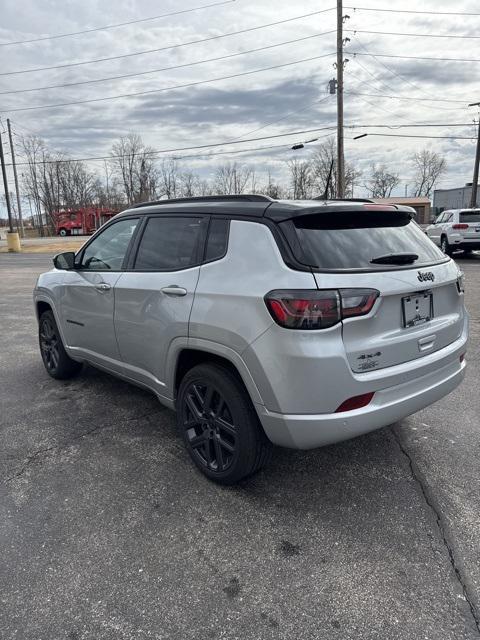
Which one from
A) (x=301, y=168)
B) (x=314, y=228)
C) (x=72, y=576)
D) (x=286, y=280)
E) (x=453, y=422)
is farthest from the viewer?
(x=301, y=168)

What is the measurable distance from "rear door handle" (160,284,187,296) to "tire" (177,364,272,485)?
0.50m

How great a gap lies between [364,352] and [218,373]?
89 cm

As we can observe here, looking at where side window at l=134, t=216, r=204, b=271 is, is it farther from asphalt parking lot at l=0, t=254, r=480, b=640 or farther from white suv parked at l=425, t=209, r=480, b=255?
white suv parked at l=425, t=209, r=480, b=255

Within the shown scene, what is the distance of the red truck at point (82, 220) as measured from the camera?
4947 centimetres

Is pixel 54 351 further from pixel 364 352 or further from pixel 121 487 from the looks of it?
pixel 364 352

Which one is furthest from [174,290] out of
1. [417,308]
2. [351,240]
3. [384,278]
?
[417,308]

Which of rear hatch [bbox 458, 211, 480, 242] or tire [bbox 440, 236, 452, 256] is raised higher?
rear hatch [bbox 458, 211, 480, 242]

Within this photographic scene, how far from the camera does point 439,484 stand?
9.87ft

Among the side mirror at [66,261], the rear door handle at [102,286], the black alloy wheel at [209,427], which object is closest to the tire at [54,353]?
the side mirror at [66,261]

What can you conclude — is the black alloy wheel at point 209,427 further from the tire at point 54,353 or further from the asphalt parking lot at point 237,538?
the tire at point 54,353

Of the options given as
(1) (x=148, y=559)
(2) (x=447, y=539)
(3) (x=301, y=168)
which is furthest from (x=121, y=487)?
(3) (x=301, y=168)

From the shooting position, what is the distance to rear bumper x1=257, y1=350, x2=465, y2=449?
8.17 ft

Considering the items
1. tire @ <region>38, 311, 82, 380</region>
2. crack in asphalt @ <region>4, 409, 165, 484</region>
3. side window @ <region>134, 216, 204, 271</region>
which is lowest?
crack in asphalt @ <region>4, 409, 165, 484</region>

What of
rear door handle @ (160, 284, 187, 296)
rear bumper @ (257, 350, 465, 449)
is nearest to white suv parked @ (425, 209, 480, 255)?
rear bumper @ (257, 350, 465, 449)
